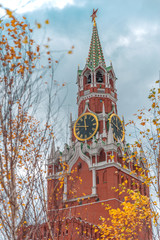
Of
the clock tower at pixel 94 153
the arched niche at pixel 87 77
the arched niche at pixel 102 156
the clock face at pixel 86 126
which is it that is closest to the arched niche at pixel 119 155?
the clock tower at pixel 94 153

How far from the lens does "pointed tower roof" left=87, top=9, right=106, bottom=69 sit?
189 ft

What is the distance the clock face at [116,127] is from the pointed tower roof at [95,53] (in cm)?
952

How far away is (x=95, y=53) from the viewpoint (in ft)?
198

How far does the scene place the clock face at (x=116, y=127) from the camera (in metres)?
50.1

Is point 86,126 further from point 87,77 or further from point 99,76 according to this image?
point 99,76

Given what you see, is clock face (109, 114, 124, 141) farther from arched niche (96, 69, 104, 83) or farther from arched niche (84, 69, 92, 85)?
arched niche (84, 69, 92, 85)

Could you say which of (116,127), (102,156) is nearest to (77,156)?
(102,156)

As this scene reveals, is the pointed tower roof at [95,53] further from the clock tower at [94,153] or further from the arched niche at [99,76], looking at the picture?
the arched niche at [99,76]

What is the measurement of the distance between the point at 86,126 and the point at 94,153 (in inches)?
212

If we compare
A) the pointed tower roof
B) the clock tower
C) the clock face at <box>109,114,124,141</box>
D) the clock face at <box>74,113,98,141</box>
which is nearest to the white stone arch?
the clock tower

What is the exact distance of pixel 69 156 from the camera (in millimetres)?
49406

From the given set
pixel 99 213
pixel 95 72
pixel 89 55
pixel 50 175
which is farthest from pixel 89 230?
pixel 89 55

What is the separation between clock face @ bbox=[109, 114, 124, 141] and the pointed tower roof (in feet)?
31.2

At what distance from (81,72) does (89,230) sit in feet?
95.5
